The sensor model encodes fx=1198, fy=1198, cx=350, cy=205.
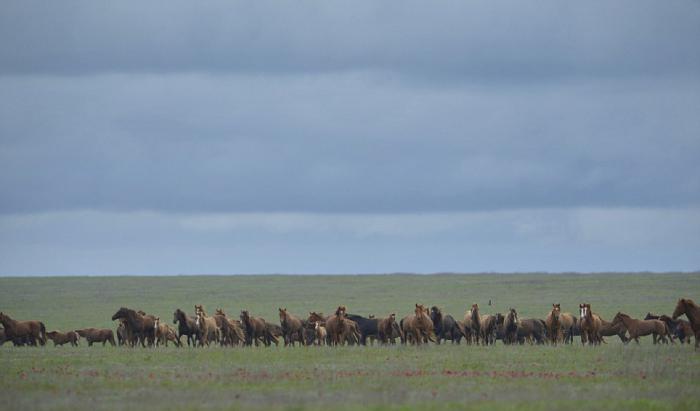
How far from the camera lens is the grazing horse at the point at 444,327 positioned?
→ 41938mm

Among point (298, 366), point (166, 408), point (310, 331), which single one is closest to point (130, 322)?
point (310, 331)

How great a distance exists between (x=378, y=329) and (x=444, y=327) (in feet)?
7.65

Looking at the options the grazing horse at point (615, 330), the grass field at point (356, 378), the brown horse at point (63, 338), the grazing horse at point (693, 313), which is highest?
the grazing horse at point (693, 313)

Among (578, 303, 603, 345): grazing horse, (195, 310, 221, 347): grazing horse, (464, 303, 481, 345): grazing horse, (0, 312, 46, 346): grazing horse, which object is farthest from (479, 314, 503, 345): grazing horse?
(0, 312, 46, 346): grazing horse

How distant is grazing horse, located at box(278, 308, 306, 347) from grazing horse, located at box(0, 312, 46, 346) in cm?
836

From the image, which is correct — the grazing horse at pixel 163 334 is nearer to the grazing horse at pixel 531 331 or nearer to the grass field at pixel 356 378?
the grass field at pixel 356 378

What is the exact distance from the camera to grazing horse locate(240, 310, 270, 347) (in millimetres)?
42000

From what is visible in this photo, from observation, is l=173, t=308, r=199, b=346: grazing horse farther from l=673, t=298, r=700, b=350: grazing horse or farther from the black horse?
l=673, t=298, r=700, b=350: grazing horse

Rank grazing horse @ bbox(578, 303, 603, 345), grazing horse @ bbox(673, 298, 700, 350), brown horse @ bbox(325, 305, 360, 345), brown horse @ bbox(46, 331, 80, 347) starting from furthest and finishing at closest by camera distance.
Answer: brown horse @ bbox(46, 331, 80, 347)
brown horse @ bbox(325, 305, 360, 345)
grazing horse @ bbox(578, 303, 603, 345)
grazing horse @ bbox(673, 298, 700, 350)

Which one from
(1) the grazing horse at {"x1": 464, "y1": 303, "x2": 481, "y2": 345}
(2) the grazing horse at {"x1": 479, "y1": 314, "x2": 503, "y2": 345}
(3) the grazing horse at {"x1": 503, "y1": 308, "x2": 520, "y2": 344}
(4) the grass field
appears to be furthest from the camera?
(3) the grazing horse at {"x1": 503, "y1": 308, "x2": 520, "y2": 344}

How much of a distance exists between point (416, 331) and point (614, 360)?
8.38 metres

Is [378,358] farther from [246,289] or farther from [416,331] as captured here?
[246,289]

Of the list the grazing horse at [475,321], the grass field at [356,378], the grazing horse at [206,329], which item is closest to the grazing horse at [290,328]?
the grazing horse at [206,329]

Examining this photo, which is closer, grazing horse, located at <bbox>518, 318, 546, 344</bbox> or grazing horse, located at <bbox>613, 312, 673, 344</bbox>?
grazing horse, located at <bbox>613, 312, 673, 344</bbox>
